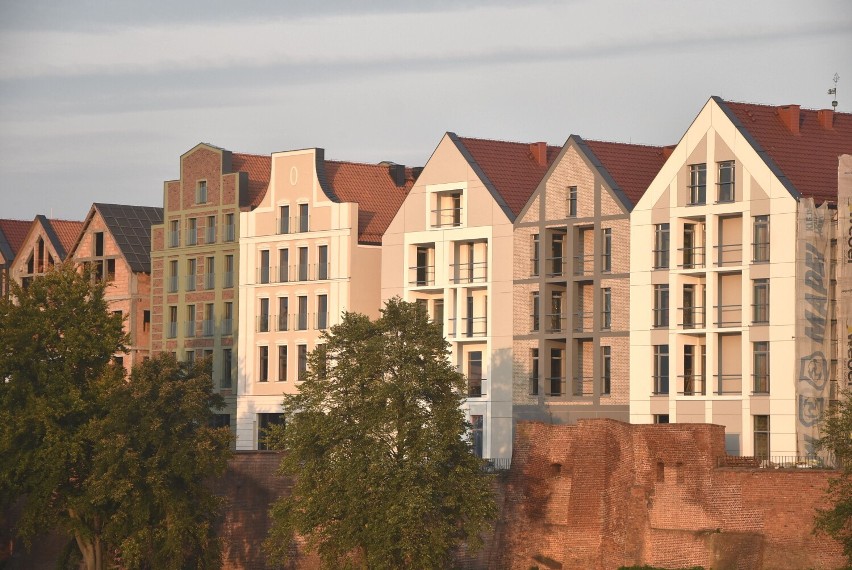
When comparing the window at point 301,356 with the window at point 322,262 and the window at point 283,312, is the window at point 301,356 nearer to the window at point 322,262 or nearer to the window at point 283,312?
the window at point 283,312

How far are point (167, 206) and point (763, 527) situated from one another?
51.4 metres

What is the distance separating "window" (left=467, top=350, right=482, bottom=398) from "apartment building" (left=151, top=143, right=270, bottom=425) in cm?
1774

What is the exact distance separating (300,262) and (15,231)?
104 feet

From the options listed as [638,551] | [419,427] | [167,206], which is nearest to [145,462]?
[419,427]

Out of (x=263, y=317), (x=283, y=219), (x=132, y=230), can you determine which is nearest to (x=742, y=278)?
(x=283, y=219)

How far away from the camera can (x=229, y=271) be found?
371 feet

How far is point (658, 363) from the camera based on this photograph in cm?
9006

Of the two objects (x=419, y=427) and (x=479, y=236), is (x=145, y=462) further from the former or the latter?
(x=479, y=236)

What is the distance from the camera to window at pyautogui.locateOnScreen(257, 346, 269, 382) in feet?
362

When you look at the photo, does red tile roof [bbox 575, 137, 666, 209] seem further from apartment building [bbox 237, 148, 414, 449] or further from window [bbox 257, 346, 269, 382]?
window [bbox 257, 346, 269, 382]

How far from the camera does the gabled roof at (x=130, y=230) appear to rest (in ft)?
393

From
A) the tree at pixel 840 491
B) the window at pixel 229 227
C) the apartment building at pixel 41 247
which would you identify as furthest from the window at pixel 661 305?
the apartment building at pixel 41 247

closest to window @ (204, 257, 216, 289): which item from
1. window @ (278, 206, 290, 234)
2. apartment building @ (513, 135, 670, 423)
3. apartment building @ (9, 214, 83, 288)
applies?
window @ (278, 206, 290, 234)

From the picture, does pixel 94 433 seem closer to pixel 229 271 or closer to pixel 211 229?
pixel 229 271
